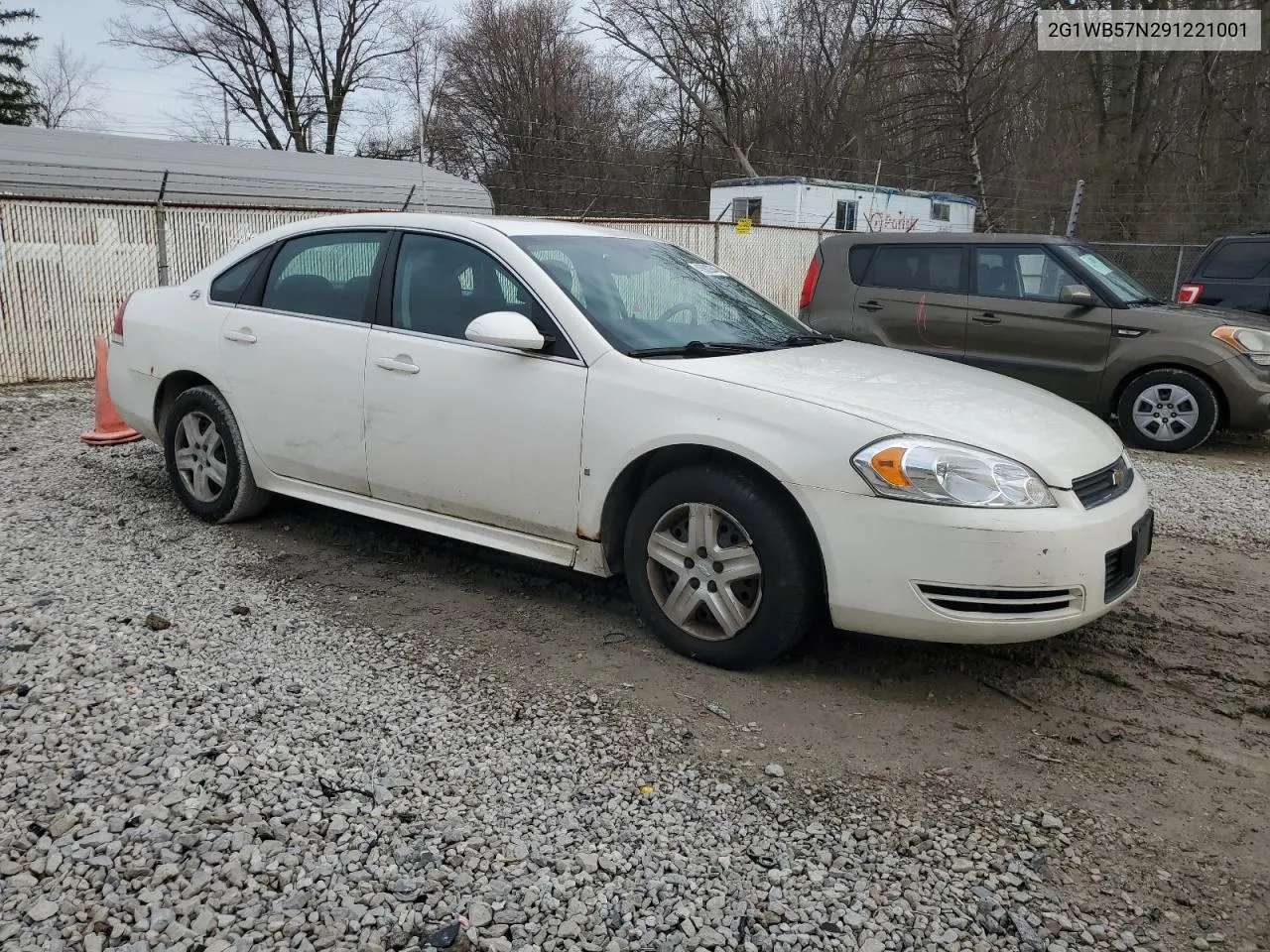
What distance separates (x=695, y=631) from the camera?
3.66 metres

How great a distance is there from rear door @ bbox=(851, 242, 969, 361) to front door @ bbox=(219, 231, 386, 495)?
548 centimetres

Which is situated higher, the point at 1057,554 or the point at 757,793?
the point at 1057,554

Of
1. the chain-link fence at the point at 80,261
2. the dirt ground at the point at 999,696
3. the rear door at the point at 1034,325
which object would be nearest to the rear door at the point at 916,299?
the rear door at the point at 1034,325

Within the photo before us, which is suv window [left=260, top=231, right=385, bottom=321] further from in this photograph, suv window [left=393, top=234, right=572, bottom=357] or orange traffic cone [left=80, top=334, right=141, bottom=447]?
orange traffic cone [left=80, top=334, right=141, bottom=447]

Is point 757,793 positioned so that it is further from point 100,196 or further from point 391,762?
point 100,196

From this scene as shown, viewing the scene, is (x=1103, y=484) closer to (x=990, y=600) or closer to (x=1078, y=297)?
(x=990, y=600)

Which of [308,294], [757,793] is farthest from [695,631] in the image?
[308,294]

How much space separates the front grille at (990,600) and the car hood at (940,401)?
0.37m

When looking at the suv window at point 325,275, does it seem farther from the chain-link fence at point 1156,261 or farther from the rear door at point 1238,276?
the chain-link fence at point 1156,261

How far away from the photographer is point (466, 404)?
4105mm

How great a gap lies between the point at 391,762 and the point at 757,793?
1.06m

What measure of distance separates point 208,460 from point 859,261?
615cm

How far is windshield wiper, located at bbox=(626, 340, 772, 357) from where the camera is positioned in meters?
3.89

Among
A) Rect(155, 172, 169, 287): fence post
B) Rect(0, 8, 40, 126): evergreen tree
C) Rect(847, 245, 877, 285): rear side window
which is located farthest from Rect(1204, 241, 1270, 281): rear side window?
Rect(0, 8, 40, 126): evergreen tree
